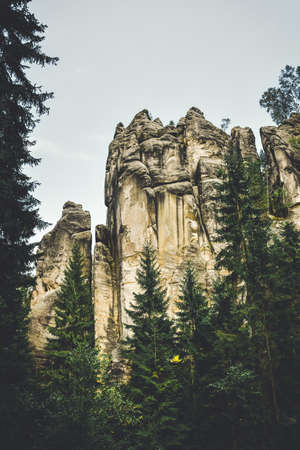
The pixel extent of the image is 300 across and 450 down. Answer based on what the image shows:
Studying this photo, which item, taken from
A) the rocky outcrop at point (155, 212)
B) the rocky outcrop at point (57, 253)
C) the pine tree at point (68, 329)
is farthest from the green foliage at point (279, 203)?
the pine tree at point (68, 329)

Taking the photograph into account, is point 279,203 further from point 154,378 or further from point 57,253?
point 57,253

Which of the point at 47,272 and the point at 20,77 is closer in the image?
the point at 20,77

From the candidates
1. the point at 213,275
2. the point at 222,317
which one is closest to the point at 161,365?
the point at 222,317

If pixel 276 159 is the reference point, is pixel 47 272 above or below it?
below

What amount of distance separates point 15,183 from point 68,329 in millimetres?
17461

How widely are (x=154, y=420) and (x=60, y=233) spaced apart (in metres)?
22.7

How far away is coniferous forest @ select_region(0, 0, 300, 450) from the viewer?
9.52 m

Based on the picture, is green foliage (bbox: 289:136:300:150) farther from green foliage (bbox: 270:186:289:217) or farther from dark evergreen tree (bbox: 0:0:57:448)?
dark evergreen tree (bbox: 0:0:57:448)

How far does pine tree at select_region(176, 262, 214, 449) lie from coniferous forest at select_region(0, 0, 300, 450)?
0.06m

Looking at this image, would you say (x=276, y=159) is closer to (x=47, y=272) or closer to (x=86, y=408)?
(x=47, y=272)

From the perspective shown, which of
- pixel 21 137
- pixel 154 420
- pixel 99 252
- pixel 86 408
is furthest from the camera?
pixel 99 252

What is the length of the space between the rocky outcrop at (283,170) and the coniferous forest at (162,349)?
9398 mm

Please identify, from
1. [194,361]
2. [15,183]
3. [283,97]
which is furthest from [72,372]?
[283,97]

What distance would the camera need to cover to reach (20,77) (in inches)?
417
